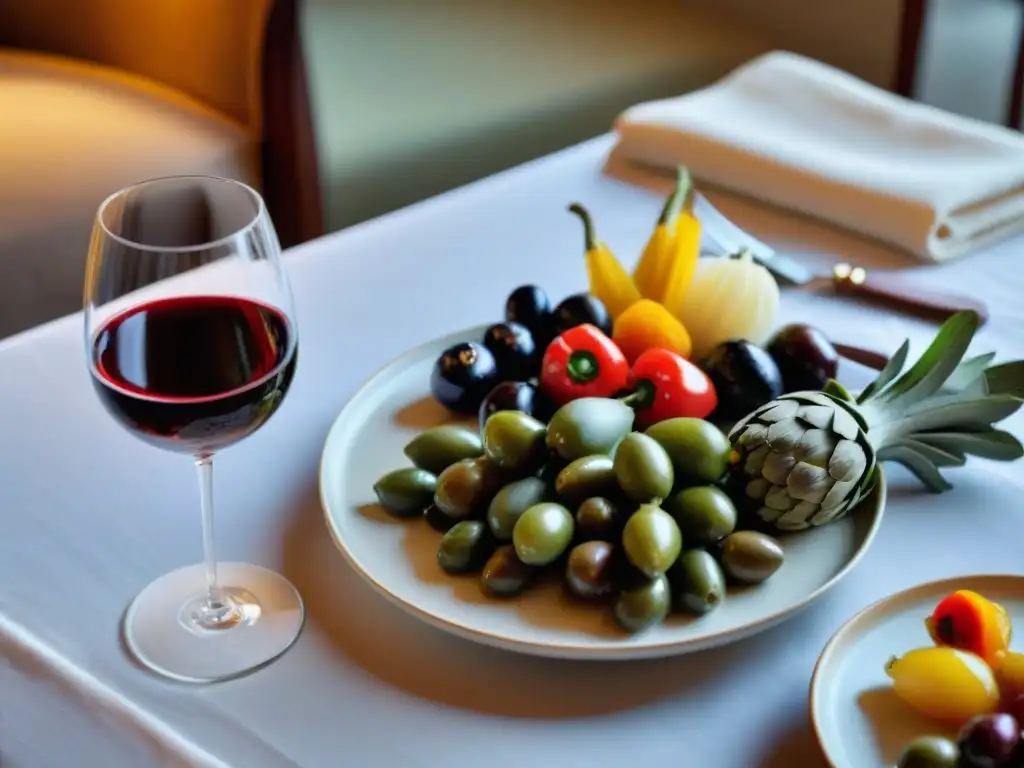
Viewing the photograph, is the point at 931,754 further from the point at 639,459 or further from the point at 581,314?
the point at 581,314

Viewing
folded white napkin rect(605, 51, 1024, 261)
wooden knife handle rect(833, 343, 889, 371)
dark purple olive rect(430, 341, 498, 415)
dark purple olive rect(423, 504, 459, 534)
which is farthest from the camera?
folded white napkin rect(605, 51, 1024, 261)

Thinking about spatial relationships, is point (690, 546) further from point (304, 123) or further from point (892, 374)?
point (304, 123)

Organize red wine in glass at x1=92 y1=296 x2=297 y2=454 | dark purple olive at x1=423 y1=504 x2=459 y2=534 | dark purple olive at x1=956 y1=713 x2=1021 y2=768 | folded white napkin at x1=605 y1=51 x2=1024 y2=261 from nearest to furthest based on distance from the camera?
dark purple olive at x1=956 y1=713 x2=1021 y2=768 < red wine in glass at x1=92 y1=296 x2=297 y2=454 < dark purple olive at x1=423 y1=504 x2=459 y2=534 < folded white napkin at x1=605 y1=51 x2=1024 y2=261

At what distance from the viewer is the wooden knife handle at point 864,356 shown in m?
0.95

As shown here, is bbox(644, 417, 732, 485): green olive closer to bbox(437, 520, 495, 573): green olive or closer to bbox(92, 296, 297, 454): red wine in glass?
bbox(437, 520, 495, 573): green olive

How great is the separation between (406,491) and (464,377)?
12 cm

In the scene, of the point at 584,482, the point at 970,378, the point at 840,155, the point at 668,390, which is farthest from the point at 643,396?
the point at 840,155

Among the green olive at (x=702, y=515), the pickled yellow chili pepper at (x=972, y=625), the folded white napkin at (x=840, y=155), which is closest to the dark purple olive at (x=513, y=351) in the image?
the green olive at (x=702, y=515)

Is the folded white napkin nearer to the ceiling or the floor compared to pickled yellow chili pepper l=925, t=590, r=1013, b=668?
nearer to the floor

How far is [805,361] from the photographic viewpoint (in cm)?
84

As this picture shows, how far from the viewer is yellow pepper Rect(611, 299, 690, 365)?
856 millimetres

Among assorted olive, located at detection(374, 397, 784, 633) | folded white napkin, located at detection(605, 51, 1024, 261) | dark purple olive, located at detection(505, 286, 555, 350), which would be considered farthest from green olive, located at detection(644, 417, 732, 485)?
folded white napkin, located at detection(605, 51, 1024, 261)

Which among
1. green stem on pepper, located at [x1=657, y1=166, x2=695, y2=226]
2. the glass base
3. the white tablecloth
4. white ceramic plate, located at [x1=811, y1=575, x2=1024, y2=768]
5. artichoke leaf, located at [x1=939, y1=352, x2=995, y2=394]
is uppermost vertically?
green stem on pepper, located at [x1=657, y1=166, x2=695, y2=226]

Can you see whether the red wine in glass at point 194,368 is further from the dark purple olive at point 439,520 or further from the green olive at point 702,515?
the green olive at point 702,515
